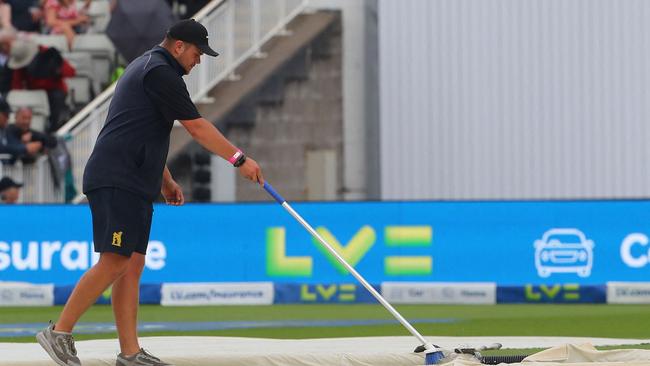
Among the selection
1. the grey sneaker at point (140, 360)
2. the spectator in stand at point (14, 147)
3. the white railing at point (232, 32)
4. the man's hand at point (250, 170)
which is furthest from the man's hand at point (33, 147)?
the man's hand at point (250, 170)

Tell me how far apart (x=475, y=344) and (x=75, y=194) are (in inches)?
438

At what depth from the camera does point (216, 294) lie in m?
15.9

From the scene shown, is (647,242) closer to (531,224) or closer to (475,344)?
(531,224)

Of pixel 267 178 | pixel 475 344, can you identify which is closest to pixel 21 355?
pixel 475 344

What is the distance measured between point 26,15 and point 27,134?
9.72 feet

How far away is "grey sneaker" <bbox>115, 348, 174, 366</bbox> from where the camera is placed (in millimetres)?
7957

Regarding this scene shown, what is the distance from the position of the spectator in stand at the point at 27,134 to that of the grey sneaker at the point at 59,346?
11.4 metres

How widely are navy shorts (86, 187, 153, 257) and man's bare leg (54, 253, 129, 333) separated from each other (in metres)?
0.06

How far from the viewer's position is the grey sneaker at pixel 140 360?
26.1 ft

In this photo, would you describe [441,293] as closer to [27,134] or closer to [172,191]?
[27,134]

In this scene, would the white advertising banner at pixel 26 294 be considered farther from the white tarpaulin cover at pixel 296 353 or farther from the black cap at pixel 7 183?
the white tarpaulin cover at pixel 296 353

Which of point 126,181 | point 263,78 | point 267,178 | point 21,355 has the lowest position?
point 21,355

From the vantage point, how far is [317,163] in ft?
70.4

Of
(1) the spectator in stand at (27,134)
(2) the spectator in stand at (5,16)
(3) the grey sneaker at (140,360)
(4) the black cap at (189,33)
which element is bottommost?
(3) the grey sneaker at (140,360)
